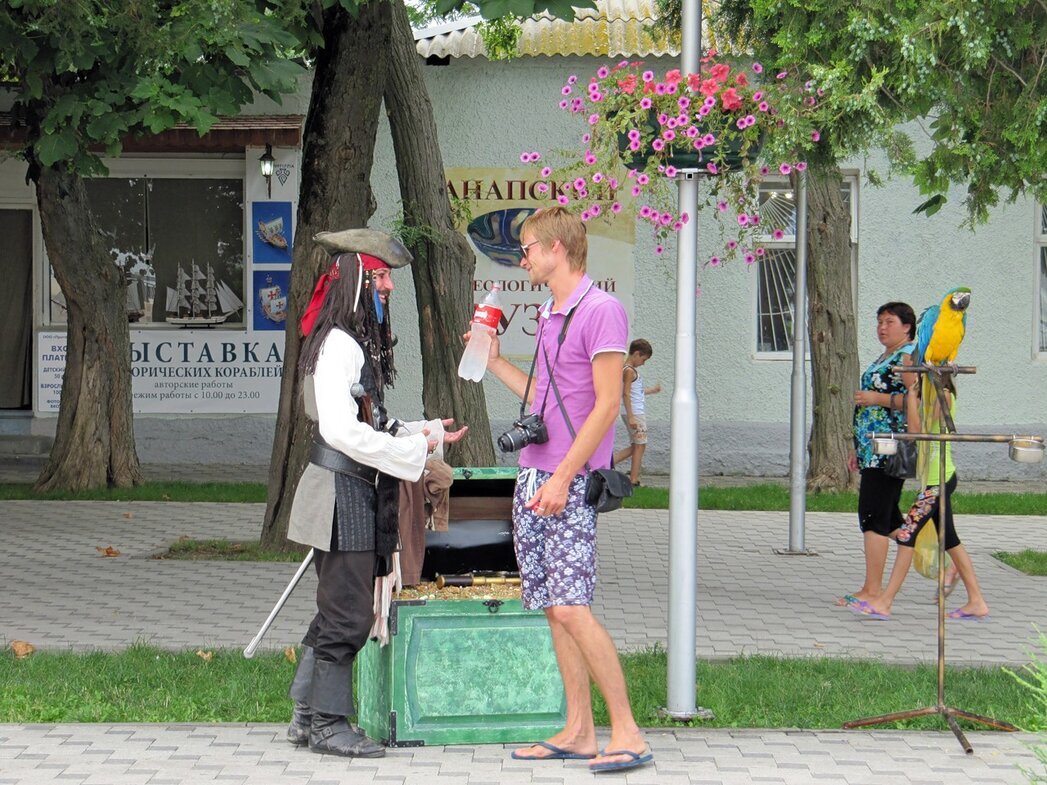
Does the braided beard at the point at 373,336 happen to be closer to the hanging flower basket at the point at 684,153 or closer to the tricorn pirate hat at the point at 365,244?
the tricorn pirate hat at the point at 365,244

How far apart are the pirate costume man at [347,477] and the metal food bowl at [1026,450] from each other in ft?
7.26

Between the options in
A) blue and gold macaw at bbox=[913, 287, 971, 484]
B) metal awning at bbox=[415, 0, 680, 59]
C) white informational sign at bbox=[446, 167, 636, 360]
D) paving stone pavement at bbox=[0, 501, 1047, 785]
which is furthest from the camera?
white informational sign at bbox=[446, 167, 636, 360]

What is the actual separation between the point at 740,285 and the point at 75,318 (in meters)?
7.35

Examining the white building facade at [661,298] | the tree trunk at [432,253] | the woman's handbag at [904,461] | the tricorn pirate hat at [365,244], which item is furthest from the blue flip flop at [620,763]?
the white building facade at [661,298]

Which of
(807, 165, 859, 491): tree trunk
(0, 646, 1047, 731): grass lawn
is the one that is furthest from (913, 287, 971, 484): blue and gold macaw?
(807, 165, 859, 491): tree trunk

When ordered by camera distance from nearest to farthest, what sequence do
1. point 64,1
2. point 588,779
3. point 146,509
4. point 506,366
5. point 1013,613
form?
point 588,779
point 506,366
point 64,1
point 1013,613
point 146,509

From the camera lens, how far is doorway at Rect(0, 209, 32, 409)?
59.9 feet

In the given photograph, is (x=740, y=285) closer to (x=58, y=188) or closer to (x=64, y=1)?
(x=58, y=188)

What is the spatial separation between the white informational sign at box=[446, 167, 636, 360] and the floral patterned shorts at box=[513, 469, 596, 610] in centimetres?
1205

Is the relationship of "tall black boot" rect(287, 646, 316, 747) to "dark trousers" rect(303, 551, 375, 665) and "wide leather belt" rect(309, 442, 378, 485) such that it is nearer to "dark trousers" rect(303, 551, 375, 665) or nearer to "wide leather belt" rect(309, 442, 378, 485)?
"dark trousers" rect(303, 551, 375, 665)

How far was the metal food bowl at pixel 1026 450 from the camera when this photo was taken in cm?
573

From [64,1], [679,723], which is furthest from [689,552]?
[64,1]

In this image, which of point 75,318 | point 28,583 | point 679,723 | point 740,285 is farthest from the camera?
point 740,285

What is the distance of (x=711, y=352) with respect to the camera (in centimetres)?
1752
